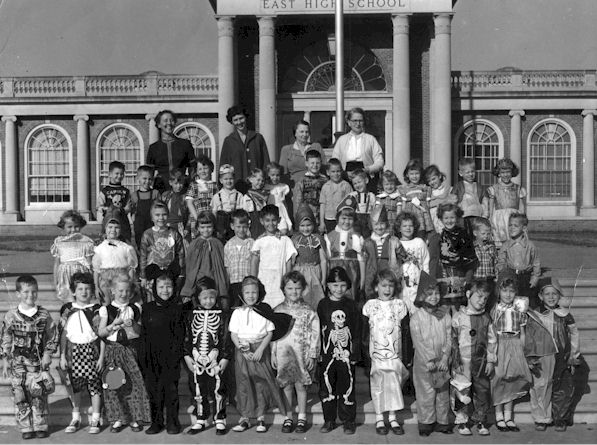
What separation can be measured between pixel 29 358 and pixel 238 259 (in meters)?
2.32

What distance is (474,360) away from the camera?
7.76m

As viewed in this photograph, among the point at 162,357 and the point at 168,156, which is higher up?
the point at 168,156

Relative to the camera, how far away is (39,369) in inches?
299

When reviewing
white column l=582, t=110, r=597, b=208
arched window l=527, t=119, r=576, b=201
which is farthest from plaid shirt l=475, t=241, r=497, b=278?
white column l=582, t=110, r=597, b=208

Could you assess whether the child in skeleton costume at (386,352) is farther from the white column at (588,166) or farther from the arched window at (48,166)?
the arched window at (48,166)

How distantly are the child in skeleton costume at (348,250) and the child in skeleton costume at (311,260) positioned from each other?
14cm

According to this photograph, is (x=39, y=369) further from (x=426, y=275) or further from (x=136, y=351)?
(x=426, y=275)

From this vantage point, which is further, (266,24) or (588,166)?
(588,166)

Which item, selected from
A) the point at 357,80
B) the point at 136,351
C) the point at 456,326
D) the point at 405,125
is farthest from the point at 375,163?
the point at 357,80

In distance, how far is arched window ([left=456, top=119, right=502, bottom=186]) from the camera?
32719mm

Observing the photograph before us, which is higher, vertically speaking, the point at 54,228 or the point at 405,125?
the point at 405,125

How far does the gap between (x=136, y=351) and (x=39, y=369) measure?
84 centimetres

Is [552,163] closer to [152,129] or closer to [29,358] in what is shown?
[152,129]

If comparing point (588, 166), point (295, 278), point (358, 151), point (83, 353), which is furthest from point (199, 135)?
point (83, 353)
